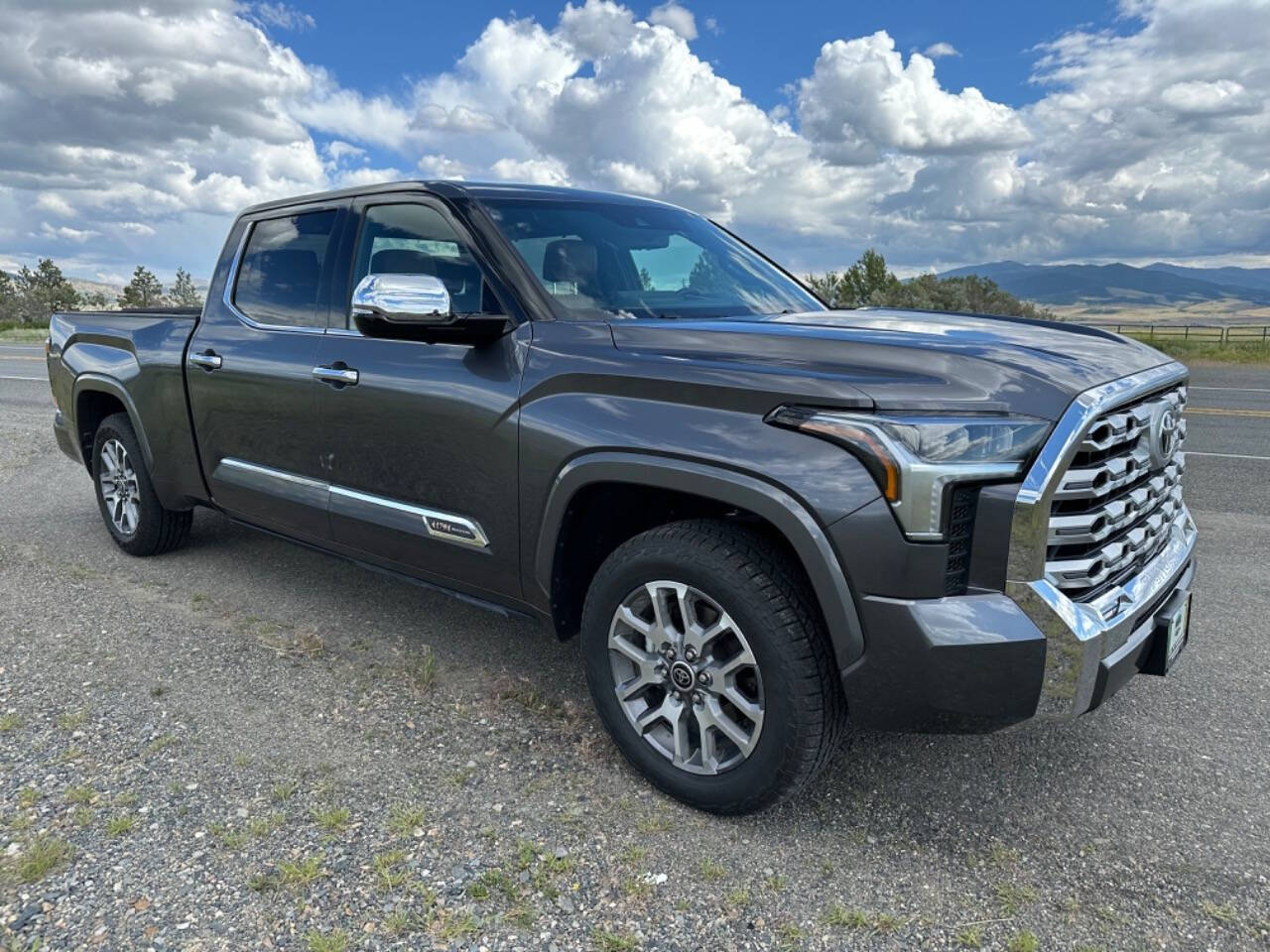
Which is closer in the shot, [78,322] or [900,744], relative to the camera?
[900,744]

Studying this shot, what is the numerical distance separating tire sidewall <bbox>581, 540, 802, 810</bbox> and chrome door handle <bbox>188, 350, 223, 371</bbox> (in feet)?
7.91

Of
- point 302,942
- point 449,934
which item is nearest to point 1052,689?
point 449,934

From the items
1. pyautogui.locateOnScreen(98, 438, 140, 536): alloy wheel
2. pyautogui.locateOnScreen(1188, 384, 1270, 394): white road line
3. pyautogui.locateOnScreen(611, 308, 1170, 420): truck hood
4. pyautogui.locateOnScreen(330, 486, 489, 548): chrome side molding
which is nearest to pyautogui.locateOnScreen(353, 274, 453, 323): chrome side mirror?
pyautogui.locateOnScreen(611, 308, 1170, 420): truck hood

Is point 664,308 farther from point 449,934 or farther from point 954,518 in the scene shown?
point 449,934

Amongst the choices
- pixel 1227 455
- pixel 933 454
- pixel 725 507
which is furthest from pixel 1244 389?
pixel 933 454

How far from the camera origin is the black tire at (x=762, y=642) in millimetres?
2463

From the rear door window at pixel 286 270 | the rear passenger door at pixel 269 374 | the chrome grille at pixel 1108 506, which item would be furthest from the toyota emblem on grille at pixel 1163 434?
the rear door window at pixel 286 270

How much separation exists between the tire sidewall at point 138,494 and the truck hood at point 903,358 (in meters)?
3.33

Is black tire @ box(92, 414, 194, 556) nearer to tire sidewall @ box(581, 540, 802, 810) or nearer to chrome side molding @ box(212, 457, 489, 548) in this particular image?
chrome side molding @ box(212, 457, 489, 548)

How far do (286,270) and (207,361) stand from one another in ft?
1.94

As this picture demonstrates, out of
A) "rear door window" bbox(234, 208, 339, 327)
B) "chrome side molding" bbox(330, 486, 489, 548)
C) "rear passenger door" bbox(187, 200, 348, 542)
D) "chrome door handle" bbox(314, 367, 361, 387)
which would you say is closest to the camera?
"chrome side molding" bbox(330, 486, 489, 548)

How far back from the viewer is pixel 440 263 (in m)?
3.49

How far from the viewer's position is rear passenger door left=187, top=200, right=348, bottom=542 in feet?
12.7

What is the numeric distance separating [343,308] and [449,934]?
244cm
